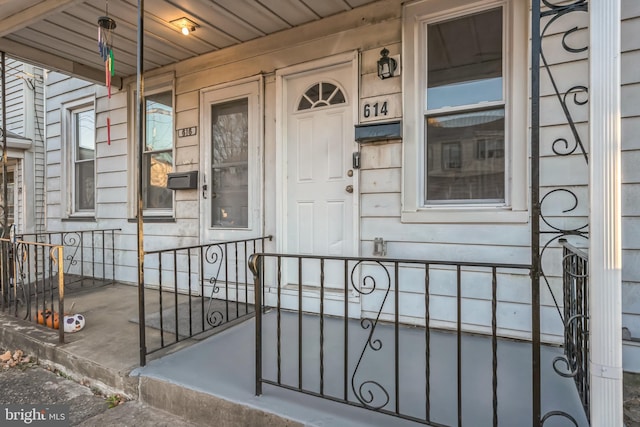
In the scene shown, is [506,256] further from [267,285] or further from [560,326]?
[267,285]

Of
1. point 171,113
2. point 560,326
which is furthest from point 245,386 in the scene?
point 171,113

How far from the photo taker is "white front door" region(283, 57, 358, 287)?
9.59 feet

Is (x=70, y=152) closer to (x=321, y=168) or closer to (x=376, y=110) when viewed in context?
(x=321, y=168)

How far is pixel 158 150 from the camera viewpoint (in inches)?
164

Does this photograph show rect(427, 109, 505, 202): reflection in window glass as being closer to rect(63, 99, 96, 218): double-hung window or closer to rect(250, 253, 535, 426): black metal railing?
rect(250, 253, 535, 426): black metal railing

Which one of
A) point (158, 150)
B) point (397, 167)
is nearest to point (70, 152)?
point (158, 150)

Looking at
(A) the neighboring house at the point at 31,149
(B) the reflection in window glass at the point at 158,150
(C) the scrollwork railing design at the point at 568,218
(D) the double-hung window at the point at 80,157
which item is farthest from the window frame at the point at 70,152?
(C) the scrollwork railing design at the point at 568,218

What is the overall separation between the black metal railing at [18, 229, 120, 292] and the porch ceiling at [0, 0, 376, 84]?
2.01 meters

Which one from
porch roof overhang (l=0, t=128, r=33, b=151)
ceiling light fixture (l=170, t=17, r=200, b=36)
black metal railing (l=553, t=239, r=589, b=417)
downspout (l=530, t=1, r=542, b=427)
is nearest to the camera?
downspout (l=530, t=1, r=542, b=427)

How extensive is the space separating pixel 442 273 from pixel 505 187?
73cm

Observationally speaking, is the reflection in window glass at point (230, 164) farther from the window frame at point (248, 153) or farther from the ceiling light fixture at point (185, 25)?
the ceiling light fixture at point (185, 25)

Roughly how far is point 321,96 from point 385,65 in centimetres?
63

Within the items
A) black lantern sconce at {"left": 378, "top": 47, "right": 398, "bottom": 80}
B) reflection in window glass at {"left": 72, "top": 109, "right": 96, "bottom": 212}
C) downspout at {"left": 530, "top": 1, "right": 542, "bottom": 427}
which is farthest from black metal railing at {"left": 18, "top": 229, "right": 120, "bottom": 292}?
downspout at {"left": 530, "top": 1, "right": 542, "bottom": 427}

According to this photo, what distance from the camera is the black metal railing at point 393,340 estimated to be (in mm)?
1513
